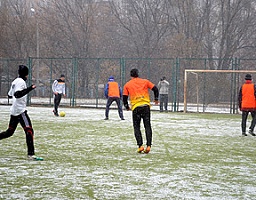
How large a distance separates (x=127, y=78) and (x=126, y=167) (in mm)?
21348

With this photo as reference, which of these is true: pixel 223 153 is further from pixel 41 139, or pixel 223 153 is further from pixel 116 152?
pixel 41 139

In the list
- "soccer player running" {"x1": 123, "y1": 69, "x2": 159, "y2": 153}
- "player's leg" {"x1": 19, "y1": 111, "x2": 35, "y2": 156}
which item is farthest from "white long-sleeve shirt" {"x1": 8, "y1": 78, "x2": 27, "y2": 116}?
"soccer player running" {"x1": 123, "y1": 69, "x2": 159, "y2": 153}

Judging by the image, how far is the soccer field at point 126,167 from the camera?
6.34 m

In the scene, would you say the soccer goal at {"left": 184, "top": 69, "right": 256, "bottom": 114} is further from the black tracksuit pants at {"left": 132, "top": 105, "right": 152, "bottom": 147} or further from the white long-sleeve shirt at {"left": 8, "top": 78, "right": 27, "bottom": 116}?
the white long-sleeve shirt at {"left": 8, "top": 78, "right": 27, "bottom": 116}

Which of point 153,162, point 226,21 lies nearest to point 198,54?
point 226,21

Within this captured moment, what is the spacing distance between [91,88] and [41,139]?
16260 millimetres

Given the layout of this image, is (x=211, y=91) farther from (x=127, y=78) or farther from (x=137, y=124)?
(x=137, y=124)

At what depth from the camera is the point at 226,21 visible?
41031 millimetres

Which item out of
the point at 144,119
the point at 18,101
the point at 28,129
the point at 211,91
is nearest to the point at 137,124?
the point at 144,119

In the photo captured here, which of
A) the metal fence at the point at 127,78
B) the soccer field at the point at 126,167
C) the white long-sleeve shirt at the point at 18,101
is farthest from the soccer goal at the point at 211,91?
the white long-sleeve shirt at the point at 18,101

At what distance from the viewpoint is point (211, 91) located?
25.3m

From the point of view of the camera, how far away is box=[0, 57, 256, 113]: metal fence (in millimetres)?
24484

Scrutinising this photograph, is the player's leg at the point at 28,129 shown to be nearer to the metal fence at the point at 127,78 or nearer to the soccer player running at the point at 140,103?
the soccer player running at the point at 140,103

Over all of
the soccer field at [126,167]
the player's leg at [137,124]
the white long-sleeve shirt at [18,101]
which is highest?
the white long-sleeve shirt at [18,101]
